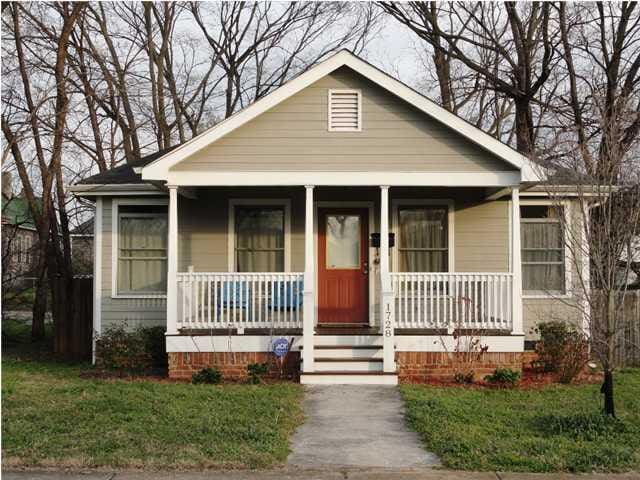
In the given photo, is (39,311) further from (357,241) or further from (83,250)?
(83,250)

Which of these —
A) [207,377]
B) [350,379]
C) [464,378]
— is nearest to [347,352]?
[350,379]

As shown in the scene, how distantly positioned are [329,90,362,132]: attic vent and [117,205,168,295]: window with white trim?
162 inches

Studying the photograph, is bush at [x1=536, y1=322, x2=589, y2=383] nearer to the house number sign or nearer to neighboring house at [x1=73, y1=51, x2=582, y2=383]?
neighboring house at [x1=73, y1=51, x2=582, y2=383]

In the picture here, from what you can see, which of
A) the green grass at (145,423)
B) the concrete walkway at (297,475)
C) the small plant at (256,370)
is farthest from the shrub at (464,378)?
the concrete walkway at (297,475)

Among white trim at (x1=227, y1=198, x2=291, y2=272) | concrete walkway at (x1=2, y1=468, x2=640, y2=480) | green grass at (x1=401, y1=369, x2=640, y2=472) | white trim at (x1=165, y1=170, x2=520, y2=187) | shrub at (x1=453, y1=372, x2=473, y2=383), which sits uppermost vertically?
white trim at (x1=165, y1=170, x2=520, y2=187)

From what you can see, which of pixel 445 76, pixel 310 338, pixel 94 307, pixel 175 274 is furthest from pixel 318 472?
pixel 445 76

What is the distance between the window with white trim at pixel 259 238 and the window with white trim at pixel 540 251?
468 centimetres

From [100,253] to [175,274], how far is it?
276 centimetres

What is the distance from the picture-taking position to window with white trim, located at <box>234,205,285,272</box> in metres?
13.7

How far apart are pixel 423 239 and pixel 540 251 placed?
2339mm

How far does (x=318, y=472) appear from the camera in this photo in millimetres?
6594

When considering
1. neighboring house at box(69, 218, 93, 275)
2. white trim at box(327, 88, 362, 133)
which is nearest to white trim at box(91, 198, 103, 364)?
white trim at box(327, 88, 362, 133)

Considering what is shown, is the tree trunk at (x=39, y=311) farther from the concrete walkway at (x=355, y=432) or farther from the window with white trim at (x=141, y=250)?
the concrete walkway at (x=355, y=432)

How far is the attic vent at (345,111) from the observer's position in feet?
38.4
